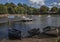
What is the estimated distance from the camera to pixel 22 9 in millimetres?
5078

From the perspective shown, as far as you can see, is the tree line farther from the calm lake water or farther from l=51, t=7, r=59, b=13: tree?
the calm lake water

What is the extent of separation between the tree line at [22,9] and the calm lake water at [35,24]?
11cm

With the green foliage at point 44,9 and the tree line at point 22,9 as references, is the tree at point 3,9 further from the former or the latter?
the green foliage at point 44,9

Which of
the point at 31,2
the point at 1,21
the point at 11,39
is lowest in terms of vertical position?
the point at 11,39

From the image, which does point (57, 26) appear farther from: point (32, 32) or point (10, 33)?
point (10, 33)

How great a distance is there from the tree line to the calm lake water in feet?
0.34

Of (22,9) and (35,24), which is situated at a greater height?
(22,9)

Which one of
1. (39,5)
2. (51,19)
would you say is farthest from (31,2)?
(51,19)

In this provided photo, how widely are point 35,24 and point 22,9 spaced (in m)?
0.38

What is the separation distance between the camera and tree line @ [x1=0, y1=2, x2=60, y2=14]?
5.05 metres

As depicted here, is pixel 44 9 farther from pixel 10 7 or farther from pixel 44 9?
pixel 10 7

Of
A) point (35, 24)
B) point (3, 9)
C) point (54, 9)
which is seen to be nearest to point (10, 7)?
point (3, 9)

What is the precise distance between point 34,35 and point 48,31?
28 cm

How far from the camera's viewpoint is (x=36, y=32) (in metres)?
5.09
